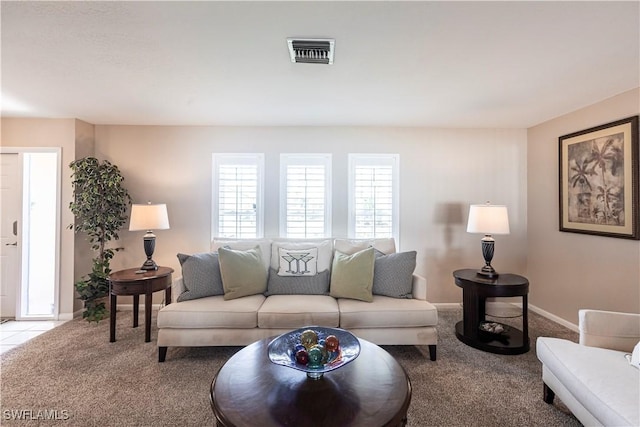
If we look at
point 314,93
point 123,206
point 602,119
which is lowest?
point 123,206

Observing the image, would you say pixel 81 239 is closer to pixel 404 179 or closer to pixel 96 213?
pixel 96 213

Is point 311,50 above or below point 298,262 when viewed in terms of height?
above

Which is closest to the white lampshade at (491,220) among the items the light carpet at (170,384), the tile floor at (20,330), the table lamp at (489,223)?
the table lamp at (489,223)

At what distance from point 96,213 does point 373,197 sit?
334 cm

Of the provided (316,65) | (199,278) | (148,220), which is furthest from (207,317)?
(316,65)

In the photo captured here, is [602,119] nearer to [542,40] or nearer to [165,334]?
[542,40]

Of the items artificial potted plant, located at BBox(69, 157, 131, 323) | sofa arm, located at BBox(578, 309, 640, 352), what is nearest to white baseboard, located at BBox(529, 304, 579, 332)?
sofa arm, located at BBox(578, 309, 640, 352)

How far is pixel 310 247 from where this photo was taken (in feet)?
10.1

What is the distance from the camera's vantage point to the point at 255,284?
278cm

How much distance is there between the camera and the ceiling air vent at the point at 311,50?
1791mm

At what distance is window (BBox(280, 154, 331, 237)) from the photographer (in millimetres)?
3715

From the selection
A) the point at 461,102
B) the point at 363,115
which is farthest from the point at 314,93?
the point at 461,102

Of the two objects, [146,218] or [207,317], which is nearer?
[207,317]

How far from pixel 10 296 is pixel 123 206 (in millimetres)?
1778
